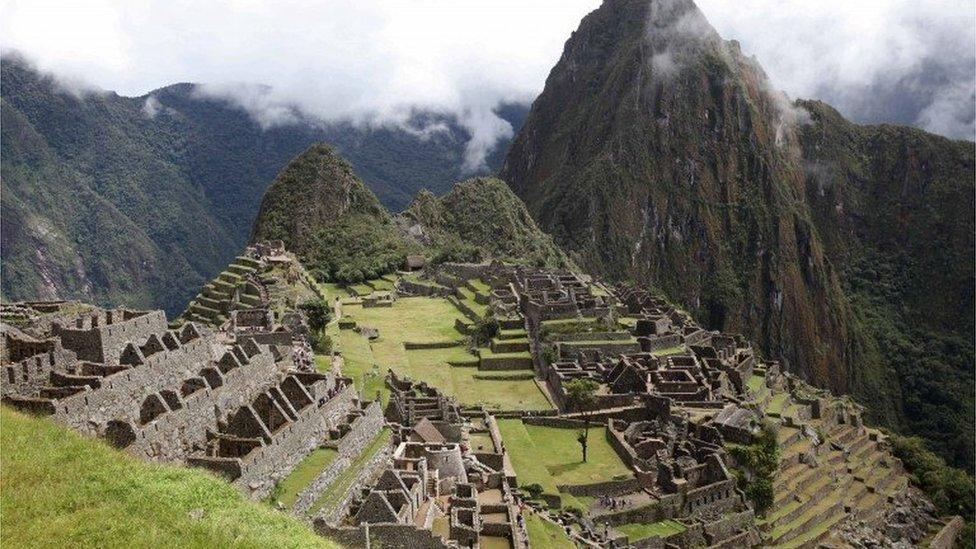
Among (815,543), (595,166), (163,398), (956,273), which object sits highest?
(595,166)

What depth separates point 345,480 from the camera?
22.7 m

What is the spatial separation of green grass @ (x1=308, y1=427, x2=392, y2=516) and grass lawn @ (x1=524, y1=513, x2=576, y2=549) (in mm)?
5221

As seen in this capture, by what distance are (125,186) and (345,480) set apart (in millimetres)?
73850

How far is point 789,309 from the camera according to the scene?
170m

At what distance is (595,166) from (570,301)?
372ft

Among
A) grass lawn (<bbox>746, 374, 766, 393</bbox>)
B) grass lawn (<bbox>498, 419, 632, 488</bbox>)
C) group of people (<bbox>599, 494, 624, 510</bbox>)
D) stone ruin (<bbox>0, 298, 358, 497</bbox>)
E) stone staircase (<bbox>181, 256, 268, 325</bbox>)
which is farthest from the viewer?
grass lawn (<bbox>746, 374, 766, 393</bbox>)

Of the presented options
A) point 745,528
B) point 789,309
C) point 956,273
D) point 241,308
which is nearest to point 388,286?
point 241,308

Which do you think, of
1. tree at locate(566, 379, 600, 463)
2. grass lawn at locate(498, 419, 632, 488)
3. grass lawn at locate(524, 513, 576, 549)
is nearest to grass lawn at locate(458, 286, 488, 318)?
tree at locate(566, 379, 600, 463)

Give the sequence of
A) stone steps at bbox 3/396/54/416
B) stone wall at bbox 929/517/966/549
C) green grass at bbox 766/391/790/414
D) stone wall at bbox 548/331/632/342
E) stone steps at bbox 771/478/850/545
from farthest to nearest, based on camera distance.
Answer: stone wall at bbox 548/331/632/342
green grass at bbox 766/391/790/414
stone wall at bbox 929/517/966/549
stone steps at bbox 771/478/850/545
stone steps at bbox 3/396/54/416

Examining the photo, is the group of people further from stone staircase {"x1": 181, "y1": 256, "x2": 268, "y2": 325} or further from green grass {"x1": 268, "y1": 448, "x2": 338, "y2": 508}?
stone staircase {"x1": 181, "y1": 256, "x2": 268, "y2": 325}

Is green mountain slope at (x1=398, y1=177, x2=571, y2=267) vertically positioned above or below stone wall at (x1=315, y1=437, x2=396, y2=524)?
above

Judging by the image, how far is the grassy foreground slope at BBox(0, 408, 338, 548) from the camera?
11.7 meters

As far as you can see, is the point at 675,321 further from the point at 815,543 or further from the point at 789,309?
the point at 789,309

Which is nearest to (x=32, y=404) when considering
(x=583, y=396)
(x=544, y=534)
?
(x=544, y=534)
